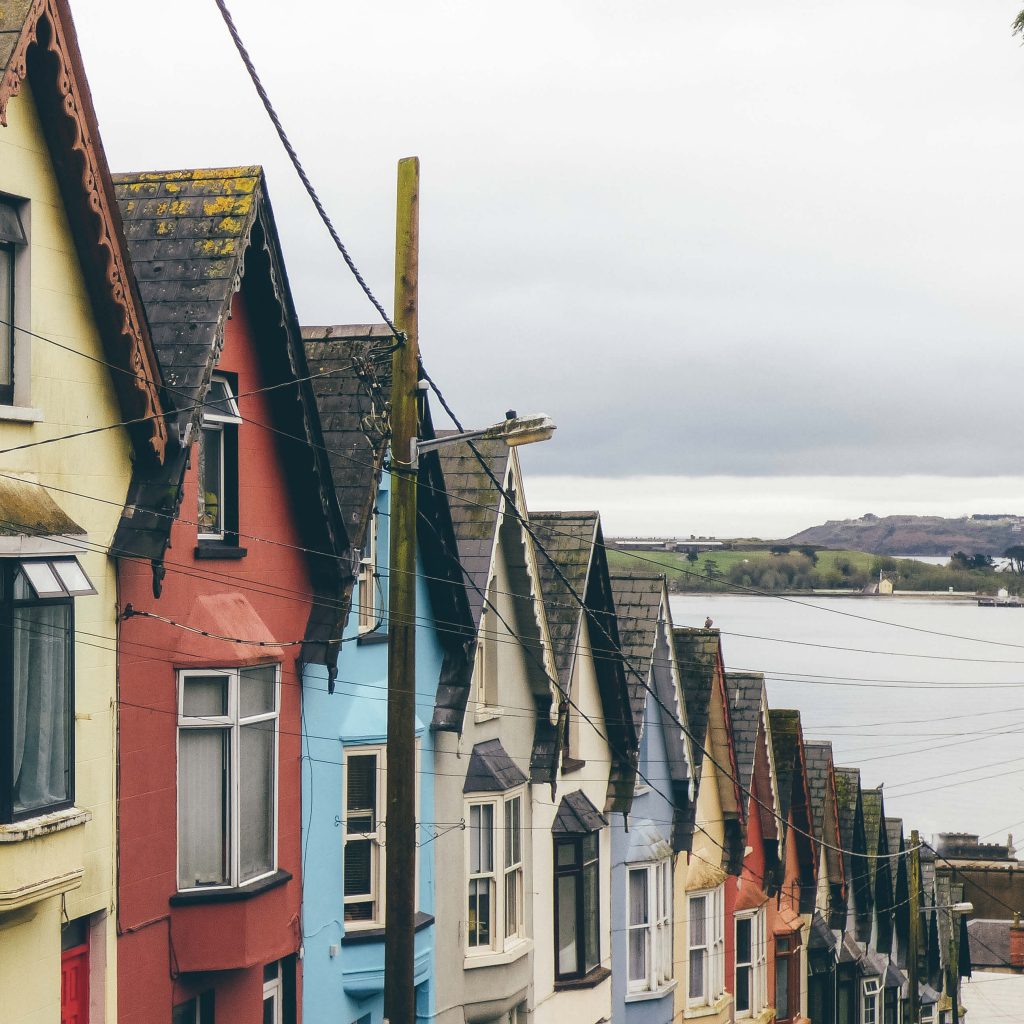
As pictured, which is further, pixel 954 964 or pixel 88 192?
pixel 954 964

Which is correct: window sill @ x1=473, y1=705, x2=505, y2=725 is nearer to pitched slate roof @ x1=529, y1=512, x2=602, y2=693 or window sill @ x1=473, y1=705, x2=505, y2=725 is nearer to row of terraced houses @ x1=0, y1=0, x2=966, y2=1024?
row of terraced houses @ x1=0, y1=0, x2=966, y2=1024

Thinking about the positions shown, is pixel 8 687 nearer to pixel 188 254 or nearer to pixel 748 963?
pixel 188 254

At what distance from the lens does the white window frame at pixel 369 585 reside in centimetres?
2058

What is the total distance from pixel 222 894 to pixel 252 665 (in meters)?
2.38

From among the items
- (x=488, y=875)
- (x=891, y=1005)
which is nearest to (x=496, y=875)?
(x=488, y=875)

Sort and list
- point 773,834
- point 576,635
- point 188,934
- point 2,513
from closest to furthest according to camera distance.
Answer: point 2,513
point 188,934
point 576,635
point 773,834

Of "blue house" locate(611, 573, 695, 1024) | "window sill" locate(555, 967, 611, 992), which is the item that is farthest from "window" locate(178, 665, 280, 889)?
"blue house" locate(611, 573, 695, 1024)

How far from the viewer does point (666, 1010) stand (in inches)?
1166

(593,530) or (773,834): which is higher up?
(593,530)

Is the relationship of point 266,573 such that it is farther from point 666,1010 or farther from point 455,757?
point 666,1010

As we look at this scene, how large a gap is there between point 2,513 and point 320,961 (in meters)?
8.35

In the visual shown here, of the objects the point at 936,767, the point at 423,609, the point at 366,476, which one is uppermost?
the point at 366,476

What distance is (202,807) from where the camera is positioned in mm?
16562

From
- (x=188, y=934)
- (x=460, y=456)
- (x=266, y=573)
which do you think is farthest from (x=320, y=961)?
(x=460, y=456)
